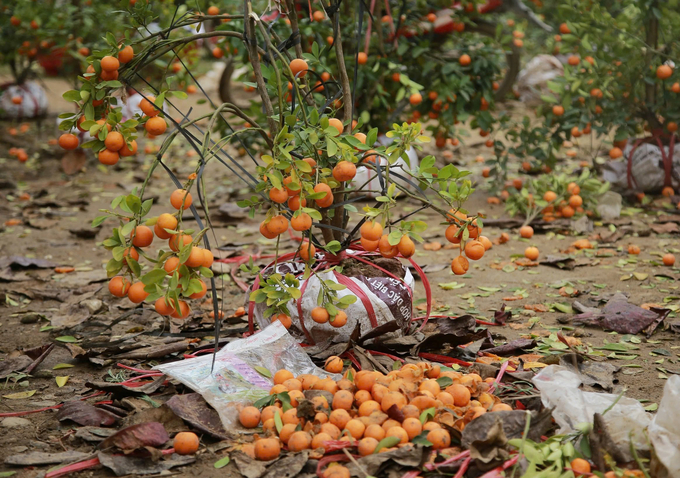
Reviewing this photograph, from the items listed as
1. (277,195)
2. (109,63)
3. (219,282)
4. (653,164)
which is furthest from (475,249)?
(653,164)

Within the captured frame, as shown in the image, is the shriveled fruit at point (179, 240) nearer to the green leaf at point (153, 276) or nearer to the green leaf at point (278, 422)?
the green leaf at point (153, 276)

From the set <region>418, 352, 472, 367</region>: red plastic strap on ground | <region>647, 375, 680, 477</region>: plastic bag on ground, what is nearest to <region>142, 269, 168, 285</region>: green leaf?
<region>418, 352, 472, 367</region>: red plastic strap on ground

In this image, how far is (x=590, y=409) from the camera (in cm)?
200

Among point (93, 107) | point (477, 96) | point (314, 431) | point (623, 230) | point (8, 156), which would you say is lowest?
point (8, 156)

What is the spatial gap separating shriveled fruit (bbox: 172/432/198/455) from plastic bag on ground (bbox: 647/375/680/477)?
4.31 ft

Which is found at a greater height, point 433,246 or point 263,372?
point 263,372

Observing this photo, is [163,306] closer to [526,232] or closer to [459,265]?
[459,265]

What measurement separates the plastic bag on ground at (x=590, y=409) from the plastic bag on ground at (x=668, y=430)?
2.4 inches

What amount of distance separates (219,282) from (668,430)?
272cm

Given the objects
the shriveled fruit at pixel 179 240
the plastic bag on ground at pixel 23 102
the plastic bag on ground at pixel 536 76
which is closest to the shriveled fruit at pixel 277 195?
the shriveled fruit at pixel 179 240

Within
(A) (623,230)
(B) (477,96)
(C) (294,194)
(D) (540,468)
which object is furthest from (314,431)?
(B) (477,96)

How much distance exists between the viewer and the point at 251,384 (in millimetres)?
2334

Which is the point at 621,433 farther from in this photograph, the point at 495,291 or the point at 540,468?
the point at 495,291

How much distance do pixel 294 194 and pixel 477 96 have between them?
361cm
